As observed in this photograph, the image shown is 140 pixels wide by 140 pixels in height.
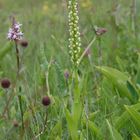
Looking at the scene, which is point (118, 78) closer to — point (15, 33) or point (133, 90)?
point (133, 90)

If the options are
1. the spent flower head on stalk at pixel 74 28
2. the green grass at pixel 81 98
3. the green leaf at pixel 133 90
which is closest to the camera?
the spent flower head on stalk at pixel 74 28

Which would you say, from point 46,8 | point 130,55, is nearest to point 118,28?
point 130,55

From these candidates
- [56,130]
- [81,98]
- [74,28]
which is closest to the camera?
[74,28]

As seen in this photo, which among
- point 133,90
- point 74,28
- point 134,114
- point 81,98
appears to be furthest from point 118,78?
point 74,28

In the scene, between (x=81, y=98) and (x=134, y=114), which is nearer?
(x=134, y=114)

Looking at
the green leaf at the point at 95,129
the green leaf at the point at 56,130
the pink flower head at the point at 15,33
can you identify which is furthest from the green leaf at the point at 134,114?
the pink flower head at the point at 15,33

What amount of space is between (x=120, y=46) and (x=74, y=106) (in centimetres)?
181

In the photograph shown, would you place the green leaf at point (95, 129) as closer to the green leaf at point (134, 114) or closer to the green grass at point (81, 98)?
the green grass at point (81, 98)

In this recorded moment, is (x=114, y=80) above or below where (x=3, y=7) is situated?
above

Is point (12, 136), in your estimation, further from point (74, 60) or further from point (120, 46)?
point (120, 46)

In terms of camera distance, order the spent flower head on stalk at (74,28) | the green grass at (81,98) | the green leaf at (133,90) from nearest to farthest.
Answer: the spent flower head on stalk at (74,28)
the green grass at (81,98)
the green leaf at (133,90)

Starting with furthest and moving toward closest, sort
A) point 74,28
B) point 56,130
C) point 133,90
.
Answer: point 133,90 → point 56,130 → point 74,28

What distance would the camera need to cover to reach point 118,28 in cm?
402

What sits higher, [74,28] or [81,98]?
[74,28]
